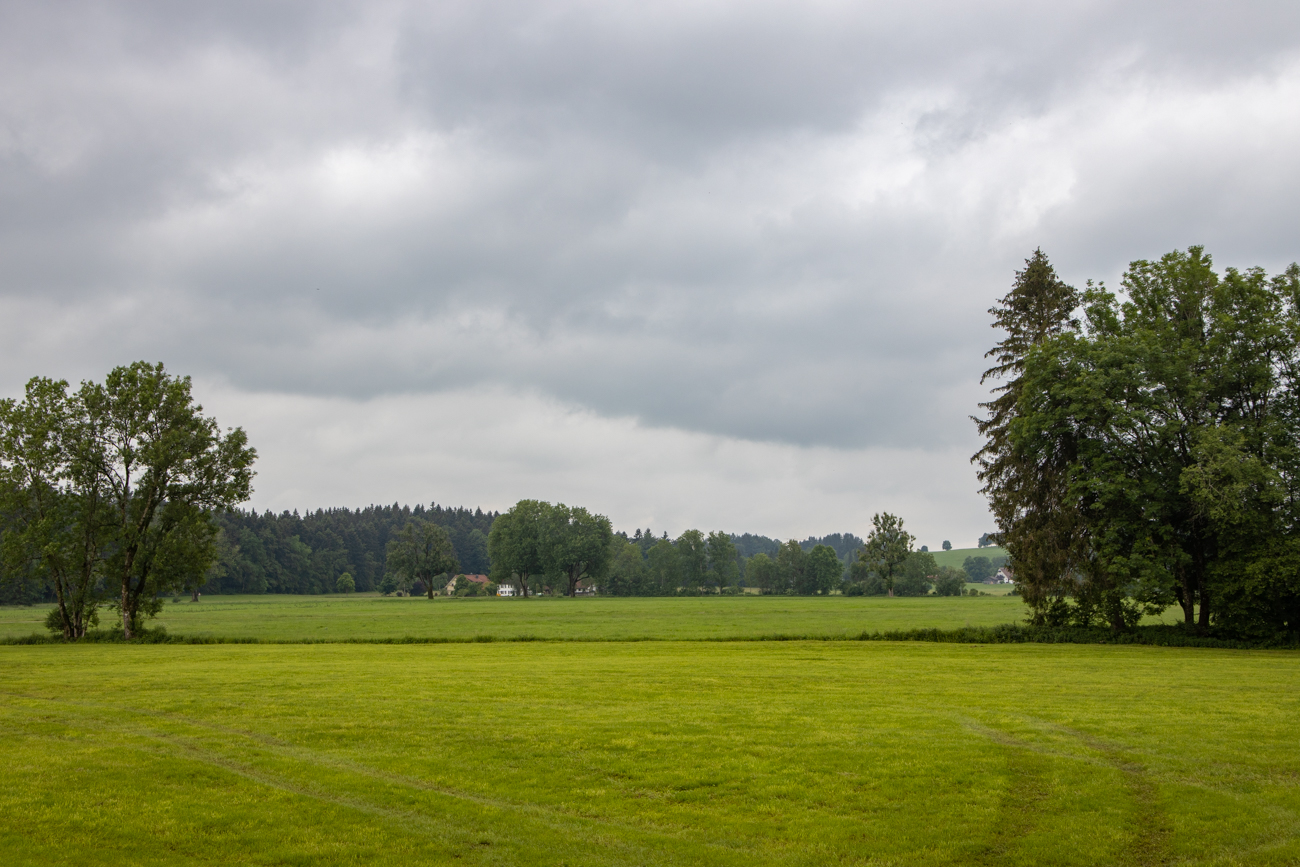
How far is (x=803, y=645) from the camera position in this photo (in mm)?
42531

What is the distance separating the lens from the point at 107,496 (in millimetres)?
54406

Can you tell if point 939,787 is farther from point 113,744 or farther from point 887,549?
point 887,549

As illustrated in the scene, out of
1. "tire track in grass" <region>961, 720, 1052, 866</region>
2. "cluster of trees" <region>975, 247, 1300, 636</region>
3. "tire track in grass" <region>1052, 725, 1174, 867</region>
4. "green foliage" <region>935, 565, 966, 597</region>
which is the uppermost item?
"cluster of trees" <region>975, 247, 1300, 636</region>

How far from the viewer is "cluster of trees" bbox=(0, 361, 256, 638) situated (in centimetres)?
5225

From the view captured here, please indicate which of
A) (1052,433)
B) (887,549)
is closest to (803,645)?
(1052,433)

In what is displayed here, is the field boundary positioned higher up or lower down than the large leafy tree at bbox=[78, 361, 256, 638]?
lower down

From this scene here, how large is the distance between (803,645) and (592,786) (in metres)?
30.3

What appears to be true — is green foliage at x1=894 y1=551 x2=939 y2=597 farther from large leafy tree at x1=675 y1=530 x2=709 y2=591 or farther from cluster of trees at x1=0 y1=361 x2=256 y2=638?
cluster of trees at x1=0 y1=361 x2=256 y2=638

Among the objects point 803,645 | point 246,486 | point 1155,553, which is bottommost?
point 803,645

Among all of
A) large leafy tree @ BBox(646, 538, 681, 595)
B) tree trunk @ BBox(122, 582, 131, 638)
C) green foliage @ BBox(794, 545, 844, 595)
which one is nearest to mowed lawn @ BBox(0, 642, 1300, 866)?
tree trunk @ BBox(122, 582, 131, 638)

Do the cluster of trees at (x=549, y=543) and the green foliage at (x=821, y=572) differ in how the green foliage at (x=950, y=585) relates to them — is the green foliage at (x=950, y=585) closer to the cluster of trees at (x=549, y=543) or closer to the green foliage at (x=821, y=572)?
the green foliage at (x=821, y=572)

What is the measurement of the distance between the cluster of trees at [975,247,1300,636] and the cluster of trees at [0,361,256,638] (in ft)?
178

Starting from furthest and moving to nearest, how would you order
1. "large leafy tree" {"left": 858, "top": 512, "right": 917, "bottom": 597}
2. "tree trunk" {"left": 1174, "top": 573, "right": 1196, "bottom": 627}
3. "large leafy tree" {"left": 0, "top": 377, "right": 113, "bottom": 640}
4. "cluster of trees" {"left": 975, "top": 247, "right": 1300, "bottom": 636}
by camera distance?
1. "large leafy tree" {"left": 858, "top": 512, "right": 917, "bottom": 597}
2. "large leafy tree" {"left": 0, "top": 377, "right": 113, "bottom": 640}
3. "tree trunk" {"left": 1174, "top": 573, "right": 1196, "bottom": 627}
4. "cluster of trees" {"left": 975, "top": 247, "right": 1300, "bottom": 636}

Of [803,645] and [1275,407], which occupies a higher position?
[1275,407]
